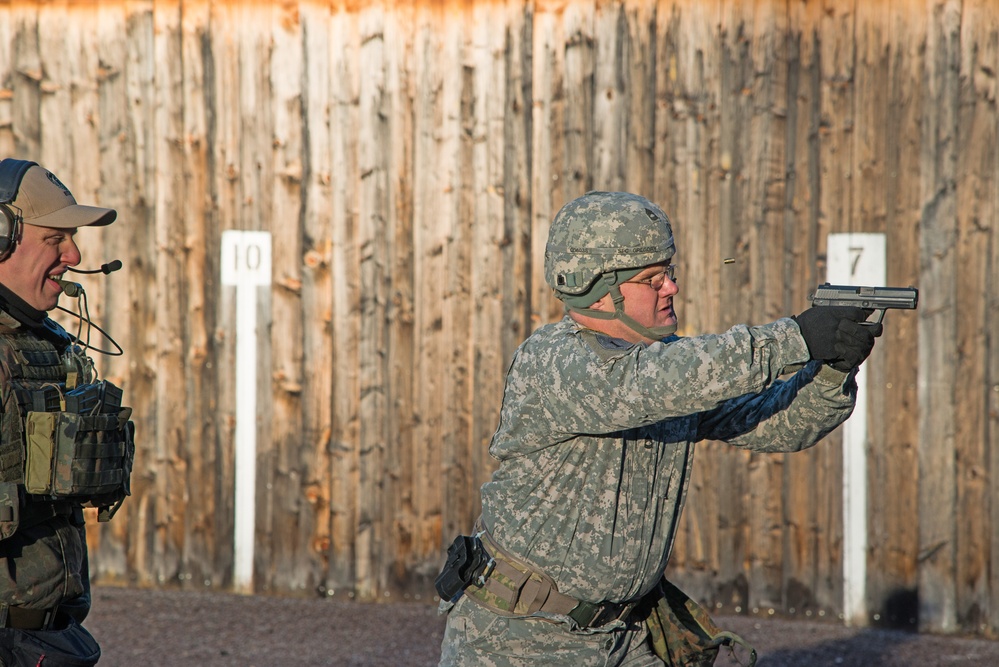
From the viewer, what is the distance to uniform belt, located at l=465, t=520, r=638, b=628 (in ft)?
10.2

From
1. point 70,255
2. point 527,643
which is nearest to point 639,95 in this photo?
point 70,255

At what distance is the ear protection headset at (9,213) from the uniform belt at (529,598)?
1.82m

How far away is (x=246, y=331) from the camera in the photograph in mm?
6570

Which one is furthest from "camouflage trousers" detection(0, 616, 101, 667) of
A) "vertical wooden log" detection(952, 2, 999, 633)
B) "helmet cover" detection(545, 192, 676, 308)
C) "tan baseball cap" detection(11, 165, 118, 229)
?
"vertical wooden log" detection(952, 2, 999, 633)

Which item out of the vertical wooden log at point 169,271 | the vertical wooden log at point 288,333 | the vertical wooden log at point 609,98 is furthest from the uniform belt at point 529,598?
the vertical wooden log at point 169,271

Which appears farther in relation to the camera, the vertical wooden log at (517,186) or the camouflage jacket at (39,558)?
the vertical wooden log at (517,186)

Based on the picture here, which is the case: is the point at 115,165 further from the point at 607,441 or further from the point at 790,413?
the point at 790,413

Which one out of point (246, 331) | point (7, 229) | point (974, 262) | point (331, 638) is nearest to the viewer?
point (7, 229)

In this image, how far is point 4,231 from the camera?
11.7 feet

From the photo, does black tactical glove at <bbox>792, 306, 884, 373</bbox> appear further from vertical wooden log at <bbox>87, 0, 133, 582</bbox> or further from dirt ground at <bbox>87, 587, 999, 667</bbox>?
vertical wooden log at <bbox>87, 0, 133, 582</bbox>

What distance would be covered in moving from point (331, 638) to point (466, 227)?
232 centimetres

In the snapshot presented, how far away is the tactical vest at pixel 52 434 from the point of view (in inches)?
134

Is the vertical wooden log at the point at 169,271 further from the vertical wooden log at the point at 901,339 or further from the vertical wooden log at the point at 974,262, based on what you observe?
the vertical wooden log at the point at 974,262

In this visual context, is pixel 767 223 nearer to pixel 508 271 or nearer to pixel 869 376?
pixel 869 376
